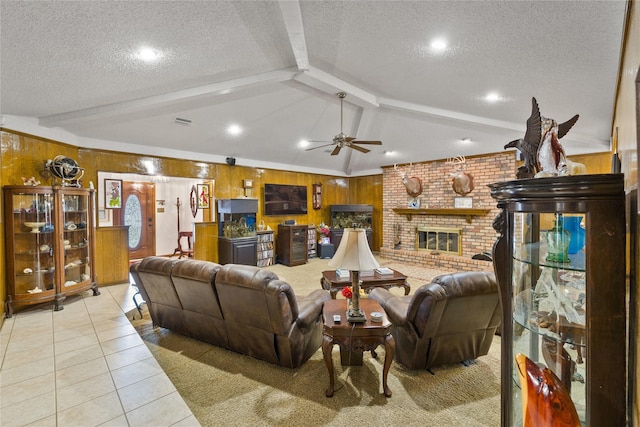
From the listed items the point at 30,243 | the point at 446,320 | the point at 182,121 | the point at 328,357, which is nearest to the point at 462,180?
the point at 446,320

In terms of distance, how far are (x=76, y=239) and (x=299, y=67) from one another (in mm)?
4217

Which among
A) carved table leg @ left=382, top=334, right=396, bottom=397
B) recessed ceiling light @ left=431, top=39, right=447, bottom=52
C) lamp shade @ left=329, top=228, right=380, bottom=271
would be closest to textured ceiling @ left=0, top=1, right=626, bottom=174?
recessed ceiling light @ left=431, top=39, right=447, bottom=52

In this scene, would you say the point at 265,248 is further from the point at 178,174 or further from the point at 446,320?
the point at 446,320

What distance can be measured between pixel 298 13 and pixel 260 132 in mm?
3359

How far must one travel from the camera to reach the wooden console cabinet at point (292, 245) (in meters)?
6.82

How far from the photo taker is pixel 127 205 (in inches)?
269

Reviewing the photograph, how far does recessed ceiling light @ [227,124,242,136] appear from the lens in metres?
5.00

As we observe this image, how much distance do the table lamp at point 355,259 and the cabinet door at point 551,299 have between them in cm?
99

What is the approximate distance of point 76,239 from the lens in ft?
14.1

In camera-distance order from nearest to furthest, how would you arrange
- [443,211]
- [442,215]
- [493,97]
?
[493,97], [443,211], [442,215]

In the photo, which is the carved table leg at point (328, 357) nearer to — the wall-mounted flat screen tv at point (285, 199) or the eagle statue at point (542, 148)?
the eagle statue at point (542, 148)

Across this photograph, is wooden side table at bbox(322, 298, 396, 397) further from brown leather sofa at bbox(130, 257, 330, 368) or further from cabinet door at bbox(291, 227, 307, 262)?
cabinet door at bbox(291, 227, 307, 262)

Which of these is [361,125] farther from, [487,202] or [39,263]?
[39,263]

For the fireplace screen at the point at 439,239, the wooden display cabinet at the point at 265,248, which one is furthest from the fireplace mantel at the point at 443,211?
the wooden display cabinet at the point at 265,248
